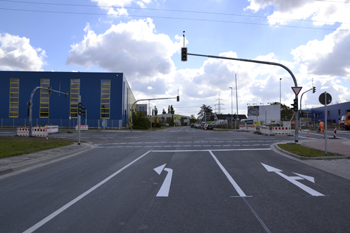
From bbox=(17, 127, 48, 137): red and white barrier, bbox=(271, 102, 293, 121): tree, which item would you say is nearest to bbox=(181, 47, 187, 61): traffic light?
bbox=(17, 127, 48, 137): red and white barrier

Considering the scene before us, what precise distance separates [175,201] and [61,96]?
194ft

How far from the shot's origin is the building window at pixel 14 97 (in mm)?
57844

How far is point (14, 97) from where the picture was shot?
58188mm

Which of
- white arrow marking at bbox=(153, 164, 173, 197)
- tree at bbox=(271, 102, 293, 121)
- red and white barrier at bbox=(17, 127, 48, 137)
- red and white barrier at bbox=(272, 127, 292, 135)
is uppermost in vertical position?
tree at bbox=(271, 102, 293, 121)

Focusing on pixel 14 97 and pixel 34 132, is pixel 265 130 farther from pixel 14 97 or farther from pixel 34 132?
A: pixel 14 97

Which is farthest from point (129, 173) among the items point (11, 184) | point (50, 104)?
point (50, 104)

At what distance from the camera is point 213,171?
904 cm

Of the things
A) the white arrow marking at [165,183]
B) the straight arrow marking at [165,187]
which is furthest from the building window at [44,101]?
the straight arrow marking at [165,187]

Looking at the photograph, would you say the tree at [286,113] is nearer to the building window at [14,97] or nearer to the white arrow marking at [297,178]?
the building window at [14,97]

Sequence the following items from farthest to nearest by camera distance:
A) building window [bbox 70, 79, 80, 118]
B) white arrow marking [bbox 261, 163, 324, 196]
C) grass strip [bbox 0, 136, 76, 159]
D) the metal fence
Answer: building window [bbox 70, 79, 80, 118] < the metal fence < grass strip [bbox 0, 136, 76, 159] < white arrow marking [bbox 261, 163, 324, 196]

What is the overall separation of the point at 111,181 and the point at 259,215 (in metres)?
4.57

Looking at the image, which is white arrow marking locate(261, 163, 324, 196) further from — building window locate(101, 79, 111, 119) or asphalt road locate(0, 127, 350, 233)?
building window locate(101, 79, 111, 119)

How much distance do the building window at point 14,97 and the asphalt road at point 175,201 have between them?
191 feet

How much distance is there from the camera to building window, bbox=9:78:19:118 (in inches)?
2277
